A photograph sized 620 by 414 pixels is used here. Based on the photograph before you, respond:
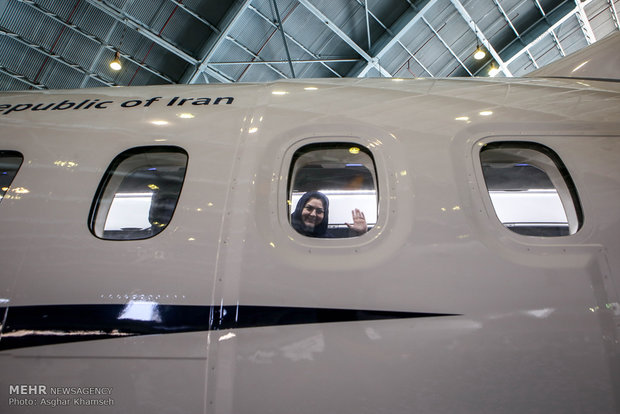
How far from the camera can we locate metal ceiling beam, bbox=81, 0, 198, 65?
991cm

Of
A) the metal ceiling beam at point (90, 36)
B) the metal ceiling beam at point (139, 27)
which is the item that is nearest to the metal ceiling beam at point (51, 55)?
the metal ceiling beam at point (90, 36)

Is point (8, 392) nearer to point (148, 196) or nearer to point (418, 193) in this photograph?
point (148, 196)

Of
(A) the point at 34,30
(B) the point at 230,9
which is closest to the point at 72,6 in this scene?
(A) the point at 34,30

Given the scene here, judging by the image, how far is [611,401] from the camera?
1.92 metres

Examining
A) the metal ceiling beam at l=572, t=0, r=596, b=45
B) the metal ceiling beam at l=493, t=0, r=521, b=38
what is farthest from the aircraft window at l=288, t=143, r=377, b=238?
the metal ceiling beam at l=572, t=0, r=596, b=45

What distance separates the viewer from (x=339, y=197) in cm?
272

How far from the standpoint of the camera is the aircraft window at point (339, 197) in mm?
2516

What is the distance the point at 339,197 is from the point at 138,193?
4.61 feet

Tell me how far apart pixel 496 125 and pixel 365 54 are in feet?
34.1

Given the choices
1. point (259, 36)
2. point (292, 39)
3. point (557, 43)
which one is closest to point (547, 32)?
point (557, 43)

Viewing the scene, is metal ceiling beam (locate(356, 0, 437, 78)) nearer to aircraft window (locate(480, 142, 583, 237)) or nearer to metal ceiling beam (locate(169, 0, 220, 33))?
metal ceiling beam (locate(169, 0, 220, 33))

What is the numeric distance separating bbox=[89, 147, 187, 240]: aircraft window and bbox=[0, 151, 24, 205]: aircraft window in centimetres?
76

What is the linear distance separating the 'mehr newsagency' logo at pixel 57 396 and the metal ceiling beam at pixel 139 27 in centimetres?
1045

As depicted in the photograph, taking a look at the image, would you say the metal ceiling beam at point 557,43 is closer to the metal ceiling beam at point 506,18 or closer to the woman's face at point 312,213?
the metal ceiling beam at point 506,18
